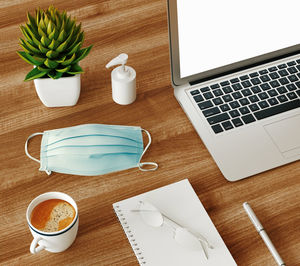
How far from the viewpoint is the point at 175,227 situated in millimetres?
865

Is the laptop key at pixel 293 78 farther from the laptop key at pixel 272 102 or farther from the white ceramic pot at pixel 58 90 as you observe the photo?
the white ceramic pot at pixel 58 90

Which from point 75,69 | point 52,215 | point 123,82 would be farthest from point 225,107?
point 52,215

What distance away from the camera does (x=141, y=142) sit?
1.01 m

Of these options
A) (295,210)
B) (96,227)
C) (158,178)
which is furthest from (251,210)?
(96,227)

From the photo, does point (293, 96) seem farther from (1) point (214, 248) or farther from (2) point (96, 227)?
(2) point (96, 227)

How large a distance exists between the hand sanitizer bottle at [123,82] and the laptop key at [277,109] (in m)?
0.30

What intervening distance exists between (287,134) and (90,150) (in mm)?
444

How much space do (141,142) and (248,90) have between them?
28 cm

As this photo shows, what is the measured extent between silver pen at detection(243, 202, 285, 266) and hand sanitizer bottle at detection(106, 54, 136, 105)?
37 centimetres

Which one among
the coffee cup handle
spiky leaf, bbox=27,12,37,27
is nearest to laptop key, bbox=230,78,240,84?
spiky leaf, bbox=27,12,37,27

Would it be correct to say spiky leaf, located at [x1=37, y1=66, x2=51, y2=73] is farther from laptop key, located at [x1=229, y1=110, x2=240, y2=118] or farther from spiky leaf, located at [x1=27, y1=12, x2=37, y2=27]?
laptop key, located at [x1=229, y1=110, x2=240, y2=118]

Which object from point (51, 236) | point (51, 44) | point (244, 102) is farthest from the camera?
point (244, 102)

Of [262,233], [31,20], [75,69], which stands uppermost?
[31,20]

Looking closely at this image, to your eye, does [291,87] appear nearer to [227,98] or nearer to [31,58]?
[227,98]
